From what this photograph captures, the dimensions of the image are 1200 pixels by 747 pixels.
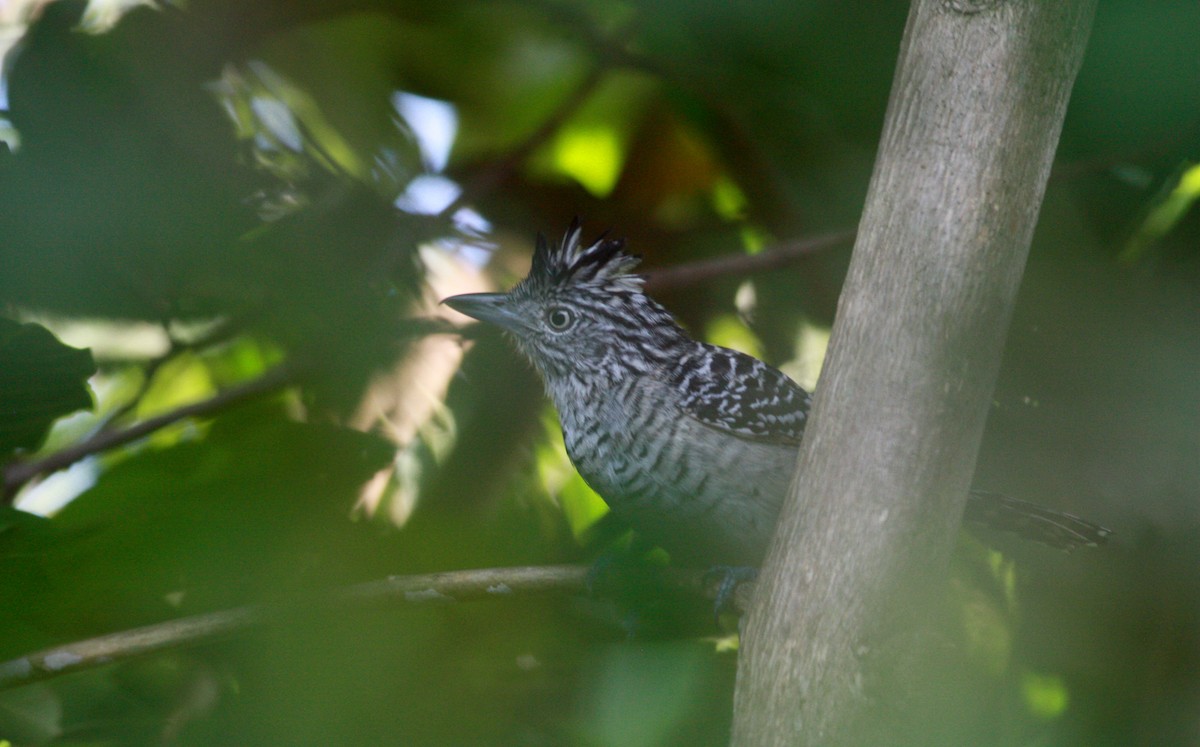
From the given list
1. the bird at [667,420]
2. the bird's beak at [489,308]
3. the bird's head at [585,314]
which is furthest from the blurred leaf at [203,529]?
the bird's head at [585,314]

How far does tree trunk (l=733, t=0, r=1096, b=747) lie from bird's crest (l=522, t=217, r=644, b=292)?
145 cm

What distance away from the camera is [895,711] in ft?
4.31

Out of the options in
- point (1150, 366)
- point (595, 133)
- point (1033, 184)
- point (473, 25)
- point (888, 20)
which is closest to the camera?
point (1033, 184)

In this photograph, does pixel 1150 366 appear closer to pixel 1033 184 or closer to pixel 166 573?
pixel 1033 184

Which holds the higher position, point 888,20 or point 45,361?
point 888,20

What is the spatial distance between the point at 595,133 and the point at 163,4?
1157 mm

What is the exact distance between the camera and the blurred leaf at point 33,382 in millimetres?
1220

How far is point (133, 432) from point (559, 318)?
1234 mm

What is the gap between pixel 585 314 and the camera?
3.02 m

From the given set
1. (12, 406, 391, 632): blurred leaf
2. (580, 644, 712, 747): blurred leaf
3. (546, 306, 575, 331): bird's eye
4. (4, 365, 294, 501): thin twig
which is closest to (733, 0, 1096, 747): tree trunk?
(580, 644, 712, 747): blurred leaf

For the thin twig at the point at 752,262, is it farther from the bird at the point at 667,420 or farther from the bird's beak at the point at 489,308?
the bird's beak at the point at 489,308

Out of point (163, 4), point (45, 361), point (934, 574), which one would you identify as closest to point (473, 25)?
point (163, 4)

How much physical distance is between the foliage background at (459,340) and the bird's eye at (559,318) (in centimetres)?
18

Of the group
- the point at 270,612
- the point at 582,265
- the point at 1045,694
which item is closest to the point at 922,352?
the point at 270,612
